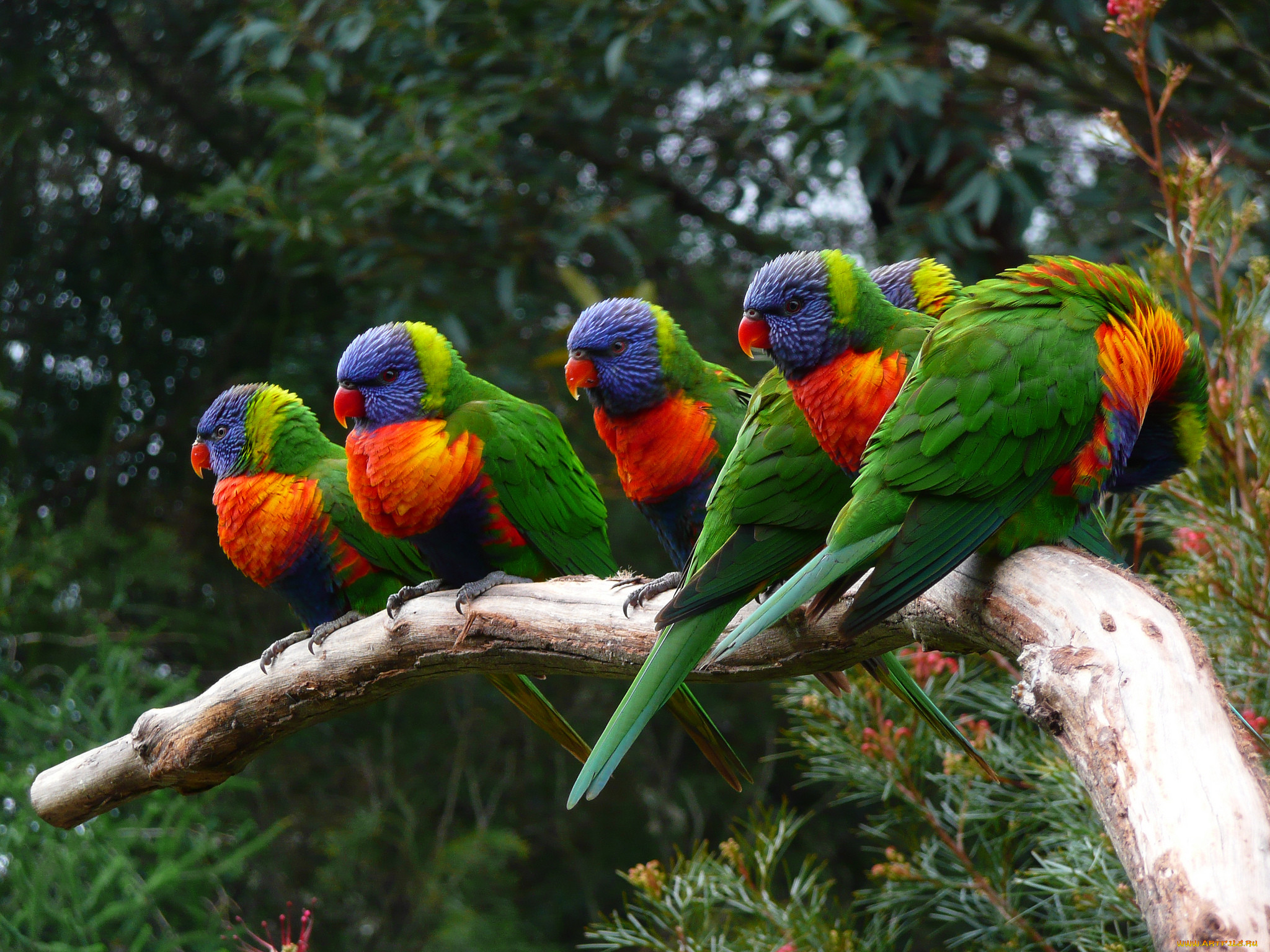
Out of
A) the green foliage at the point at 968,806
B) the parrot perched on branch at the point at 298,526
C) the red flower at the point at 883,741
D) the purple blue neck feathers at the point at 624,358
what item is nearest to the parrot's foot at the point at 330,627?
the parrot perched on branch at the point at 298,526

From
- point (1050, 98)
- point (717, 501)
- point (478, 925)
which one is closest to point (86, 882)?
point (478, 925)

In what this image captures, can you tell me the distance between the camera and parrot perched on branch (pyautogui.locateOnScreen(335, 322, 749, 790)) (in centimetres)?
208

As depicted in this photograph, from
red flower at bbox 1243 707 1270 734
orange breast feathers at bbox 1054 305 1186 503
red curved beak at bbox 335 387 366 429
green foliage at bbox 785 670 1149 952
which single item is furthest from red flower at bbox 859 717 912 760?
red curved beak at bbox 335 387 366 429

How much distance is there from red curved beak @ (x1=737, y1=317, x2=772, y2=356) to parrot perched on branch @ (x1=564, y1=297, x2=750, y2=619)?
27cm

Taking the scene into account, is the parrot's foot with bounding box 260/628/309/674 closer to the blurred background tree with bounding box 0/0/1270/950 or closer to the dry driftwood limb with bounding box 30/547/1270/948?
the dry driftwood limb with bounding box 30/547/1270/948

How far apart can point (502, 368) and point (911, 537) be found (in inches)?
106

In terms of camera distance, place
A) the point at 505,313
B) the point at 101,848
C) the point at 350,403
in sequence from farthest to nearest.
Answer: the point at 505,313 < the point at 101,848 < the point at 350,403

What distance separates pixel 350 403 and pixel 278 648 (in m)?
0.63

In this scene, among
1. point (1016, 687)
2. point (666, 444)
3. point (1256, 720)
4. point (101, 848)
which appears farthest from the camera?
point (101, 848)

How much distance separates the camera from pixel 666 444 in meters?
2.03

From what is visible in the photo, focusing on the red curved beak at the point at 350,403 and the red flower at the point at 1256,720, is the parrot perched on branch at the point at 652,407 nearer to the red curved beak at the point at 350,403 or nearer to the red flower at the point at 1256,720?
A: the red curved beak at the point at 350,403

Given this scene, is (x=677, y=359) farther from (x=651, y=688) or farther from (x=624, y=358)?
(x=651, y=688)

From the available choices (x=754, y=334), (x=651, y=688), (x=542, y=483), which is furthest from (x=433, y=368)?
(x=651, y=688)

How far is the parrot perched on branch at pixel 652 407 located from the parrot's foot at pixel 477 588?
0.31 m
